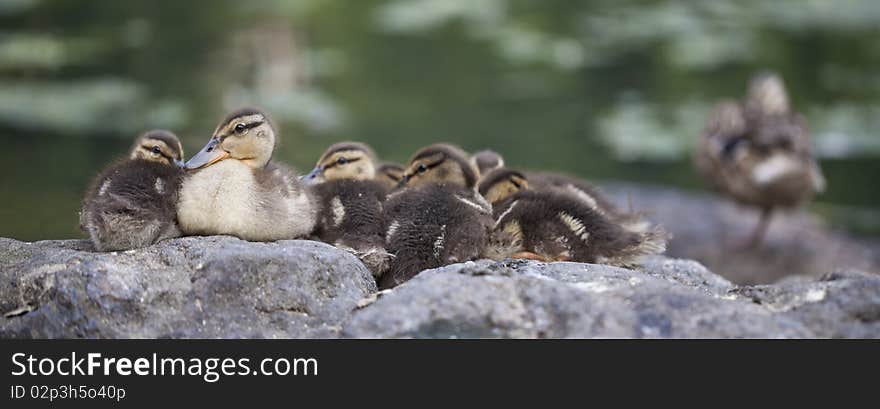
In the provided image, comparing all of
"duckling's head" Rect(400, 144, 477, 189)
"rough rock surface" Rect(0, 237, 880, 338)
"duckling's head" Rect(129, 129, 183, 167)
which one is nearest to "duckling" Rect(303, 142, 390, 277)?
"duckling's head" Rect(400, 144, 477, 189)

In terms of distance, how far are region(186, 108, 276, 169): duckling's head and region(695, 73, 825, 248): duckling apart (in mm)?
5255

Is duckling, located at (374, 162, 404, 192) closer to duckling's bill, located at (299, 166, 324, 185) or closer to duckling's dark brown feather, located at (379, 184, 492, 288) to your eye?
duckling's bill, located at (299, 166, 324, 185)

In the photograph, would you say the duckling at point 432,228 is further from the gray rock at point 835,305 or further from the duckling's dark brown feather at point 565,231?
the gray rock at point 835,305

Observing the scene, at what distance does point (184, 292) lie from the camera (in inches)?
136

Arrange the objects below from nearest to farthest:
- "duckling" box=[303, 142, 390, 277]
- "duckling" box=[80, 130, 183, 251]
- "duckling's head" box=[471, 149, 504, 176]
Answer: "duckling" box=[80, 130, 183, 251], "duckling" box=[303, 142, 390, 277], "duckling's head" box=[471, 149, 504, 176]

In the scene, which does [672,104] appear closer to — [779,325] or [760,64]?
[760,64]

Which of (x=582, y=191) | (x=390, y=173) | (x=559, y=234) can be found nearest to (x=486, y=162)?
(x=390, y=173)

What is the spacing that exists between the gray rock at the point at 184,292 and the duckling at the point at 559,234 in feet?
2.17

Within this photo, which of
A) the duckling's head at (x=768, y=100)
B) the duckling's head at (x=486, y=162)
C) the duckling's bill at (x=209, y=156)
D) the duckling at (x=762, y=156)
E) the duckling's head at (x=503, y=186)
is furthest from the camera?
the duckling's head at (x=768, y=100)

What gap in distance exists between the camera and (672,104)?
12773 mm

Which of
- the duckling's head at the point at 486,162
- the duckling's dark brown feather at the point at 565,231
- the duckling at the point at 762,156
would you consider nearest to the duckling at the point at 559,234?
the duckling's dark brown feather at the point at 565,231

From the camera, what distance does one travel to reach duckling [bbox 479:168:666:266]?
407 centimetres

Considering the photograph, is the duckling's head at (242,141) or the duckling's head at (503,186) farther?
the duckling's head at (503,186)

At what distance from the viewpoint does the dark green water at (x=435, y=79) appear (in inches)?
392
